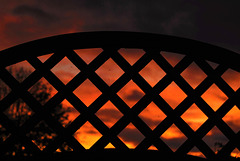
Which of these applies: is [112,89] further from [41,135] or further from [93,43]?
[41,135]

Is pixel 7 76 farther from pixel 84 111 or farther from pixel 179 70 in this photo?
pixel 179 70

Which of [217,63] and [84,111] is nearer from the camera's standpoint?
[84,111]

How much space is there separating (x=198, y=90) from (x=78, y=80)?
5.26 feet

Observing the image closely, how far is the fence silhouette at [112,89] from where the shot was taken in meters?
3.97

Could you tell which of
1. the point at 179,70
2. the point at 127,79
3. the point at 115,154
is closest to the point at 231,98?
the point at 179,70

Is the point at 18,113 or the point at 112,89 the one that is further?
the point at 18,113

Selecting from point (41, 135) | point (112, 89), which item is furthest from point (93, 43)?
point (41, 135)

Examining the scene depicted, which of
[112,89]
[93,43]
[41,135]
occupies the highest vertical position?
[41,135]

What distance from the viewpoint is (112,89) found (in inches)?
158

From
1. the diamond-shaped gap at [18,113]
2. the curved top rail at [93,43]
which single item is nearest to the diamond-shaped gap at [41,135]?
the diamond-shaped gap at [18,113]

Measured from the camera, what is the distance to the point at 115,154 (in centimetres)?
396

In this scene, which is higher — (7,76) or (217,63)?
(7,76)

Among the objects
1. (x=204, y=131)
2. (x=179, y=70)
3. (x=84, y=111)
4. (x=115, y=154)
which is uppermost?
(x=84, y=111)

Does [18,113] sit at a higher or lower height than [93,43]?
higher
